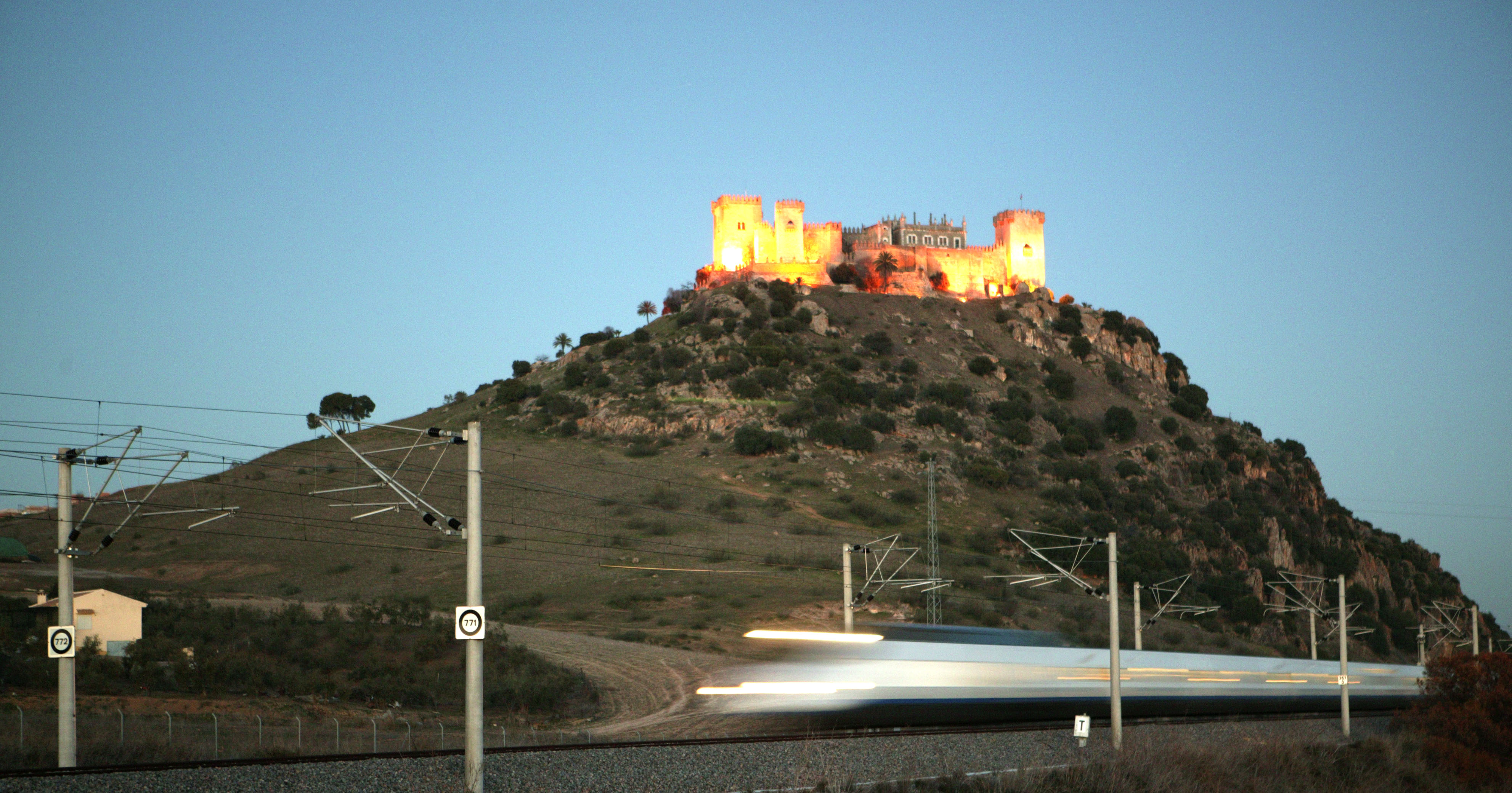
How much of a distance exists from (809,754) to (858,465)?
229ft

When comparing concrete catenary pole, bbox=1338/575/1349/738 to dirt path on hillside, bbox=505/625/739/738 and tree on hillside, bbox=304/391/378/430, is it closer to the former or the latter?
dirt path on hillside, bbox=505/625/739/738

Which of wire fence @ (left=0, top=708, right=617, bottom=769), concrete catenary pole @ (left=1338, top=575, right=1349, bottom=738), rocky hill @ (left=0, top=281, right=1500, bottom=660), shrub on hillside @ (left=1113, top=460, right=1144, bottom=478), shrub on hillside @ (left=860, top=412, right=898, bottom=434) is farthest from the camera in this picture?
shrub on hillside @ (left=1113, top=460, right=1144, bottom=478)

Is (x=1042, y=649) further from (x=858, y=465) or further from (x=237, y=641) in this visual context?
(x=858, y=465)

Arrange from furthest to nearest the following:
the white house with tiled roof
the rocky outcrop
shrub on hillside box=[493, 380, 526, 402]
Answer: the rocky outcrop, shrub on hillside box=[493, 380, 526, 402], the white house with tiled roof

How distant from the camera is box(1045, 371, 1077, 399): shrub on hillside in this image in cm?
12175

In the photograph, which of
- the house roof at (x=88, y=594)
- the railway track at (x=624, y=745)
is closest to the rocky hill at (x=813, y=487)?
the house roof at (x=88, y=594)

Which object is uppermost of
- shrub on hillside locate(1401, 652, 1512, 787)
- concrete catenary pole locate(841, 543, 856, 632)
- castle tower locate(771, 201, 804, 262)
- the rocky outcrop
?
castle tower locate(771, 201, 804, 262)

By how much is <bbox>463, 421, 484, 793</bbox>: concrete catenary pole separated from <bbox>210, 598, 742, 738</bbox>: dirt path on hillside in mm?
14220

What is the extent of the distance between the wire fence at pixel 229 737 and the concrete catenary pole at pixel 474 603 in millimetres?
4566

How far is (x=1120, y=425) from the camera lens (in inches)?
4498

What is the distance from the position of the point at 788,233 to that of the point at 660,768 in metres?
127

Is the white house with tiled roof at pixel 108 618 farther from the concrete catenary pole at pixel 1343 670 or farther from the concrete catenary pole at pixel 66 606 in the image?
the concrete catenary pole at pixel 1343 670

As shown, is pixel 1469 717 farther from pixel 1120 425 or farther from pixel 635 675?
pixel 1120 425

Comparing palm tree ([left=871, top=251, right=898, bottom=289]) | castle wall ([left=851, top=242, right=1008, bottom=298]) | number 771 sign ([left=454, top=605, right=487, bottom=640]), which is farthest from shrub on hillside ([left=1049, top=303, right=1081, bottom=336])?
number 771 sign ([left=454, top=605, right=487, bottom=640])
